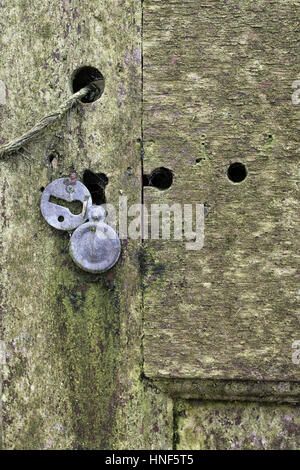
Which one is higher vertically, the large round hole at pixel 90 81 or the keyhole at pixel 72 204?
the large round hole at pixel 90 81

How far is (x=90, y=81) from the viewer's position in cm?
89

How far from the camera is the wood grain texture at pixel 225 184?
0.84m

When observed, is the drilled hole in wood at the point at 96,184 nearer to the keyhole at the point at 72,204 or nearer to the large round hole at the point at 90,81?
the keyhole at the point at 72,204

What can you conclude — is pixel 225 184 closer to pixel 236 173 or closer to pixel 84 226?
pixel 236 173

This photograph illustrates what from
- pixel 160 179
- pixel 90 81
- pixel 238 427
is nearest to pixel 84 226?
pixel 160 179

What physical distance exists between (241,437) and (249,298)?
278mm

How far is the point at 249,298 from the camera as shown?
0.84 meters

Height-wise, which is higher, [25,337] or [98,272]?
[98,272]

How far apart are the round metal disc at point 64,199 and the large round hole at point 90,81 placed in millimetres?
178

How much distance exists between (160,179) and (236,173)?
0.15 metres

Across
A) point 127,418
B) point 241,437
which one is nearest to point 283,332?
point 241,437

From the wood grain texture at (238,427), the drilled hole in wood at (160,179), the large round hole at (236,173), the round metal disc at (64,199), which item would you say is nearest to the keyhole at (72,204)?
the round metal disc at (64,199)

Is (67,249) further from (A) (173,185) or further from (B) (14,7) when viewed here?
(B) (14,7)
